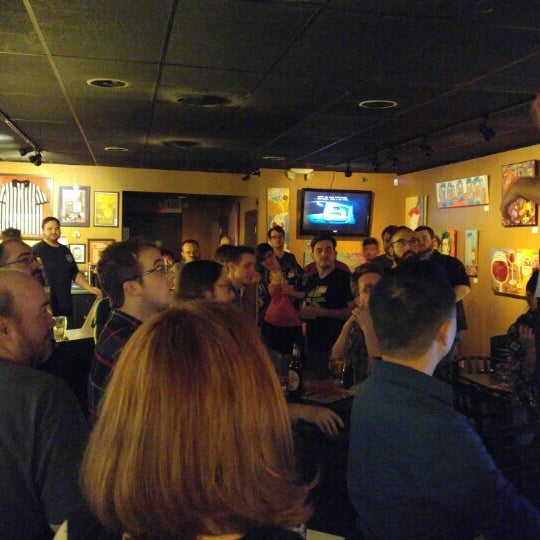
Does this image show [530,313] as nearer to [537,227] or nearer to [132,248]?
[132,248]

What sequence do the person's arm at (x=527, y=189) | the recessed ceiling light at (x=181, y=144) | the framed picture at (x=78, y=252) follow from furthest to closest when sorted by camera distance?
the framed picture at (x=78, y=252) → the recessed ceiling light at (x=181, y=144) → the person's arm at (x=527, y=189)

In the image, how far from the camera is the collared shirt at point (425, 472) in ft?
4.55

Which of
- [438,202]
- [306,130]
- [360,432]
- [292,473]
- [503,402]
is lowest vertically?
[503,402]

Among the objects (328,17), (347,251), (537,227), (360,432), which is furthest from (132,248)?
(347,251)

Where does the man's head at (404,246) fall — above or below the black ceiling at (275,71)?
below

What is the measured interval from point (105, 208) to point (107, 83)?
17.9ft

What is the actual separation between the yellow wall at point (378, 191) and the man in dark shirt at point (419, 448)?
585 centimetres

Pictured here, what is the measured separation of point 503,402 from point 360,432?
2188mm

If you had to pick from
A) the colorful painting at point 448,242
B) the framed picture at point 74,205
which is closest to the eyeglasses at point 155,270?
the colorful painting at point 448,242

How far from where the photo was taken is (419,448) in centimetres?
141

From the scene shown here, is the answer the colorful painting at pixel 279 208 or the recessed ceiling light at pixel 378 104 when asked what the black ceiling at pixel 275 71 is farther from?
the colorful painting at pixel 279 208

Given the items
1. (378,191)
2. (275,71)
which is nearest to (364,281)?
(275,71)

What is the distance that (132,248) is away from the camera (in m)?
2.49

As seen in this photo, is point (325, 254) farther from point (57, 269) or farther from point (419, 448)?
point (419, 448)
